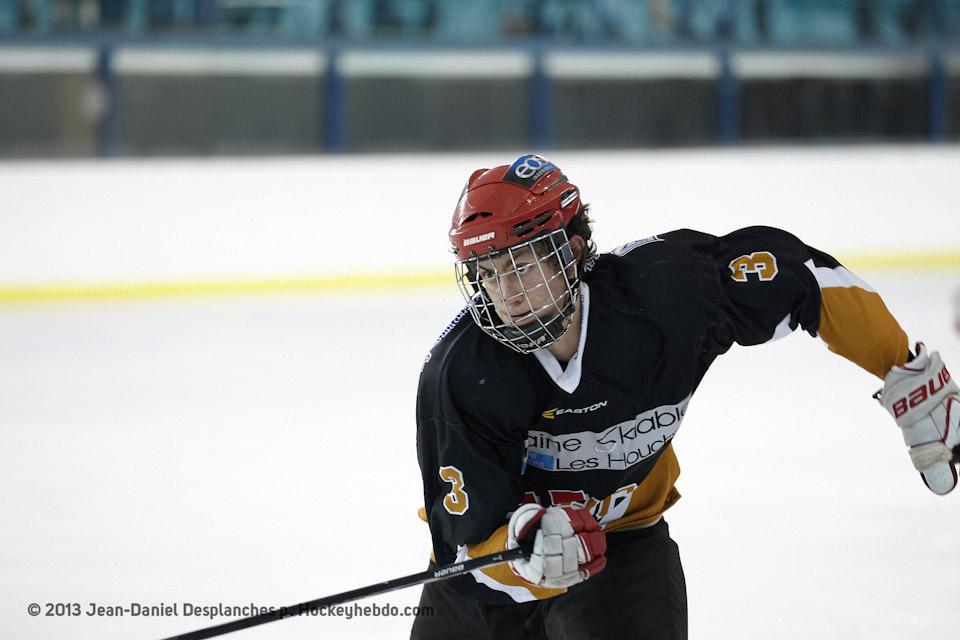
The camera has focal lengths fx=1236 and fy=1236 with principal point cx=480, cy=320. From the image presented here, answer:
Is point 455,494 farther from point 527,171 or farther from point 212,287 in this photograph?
point 212,287

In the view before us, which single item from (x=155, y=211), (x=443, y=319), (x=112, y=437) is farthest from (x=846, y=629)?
(x=155, y=211)

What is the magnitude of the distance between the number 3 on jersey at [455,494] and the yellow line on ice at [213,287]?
5.21 m

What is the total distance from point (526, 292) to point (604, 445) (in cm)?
33

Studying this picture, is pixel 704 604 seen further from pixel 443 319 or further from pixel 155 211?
pixel 155 211

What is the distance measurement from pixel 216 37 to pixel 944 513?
5.45 meters

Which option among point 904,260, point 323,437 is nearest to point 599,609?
point 323,437

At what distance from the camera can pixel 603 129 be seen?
8016mm

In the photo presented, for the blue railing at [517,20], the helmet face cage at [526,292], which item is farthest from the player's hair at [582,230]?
the blue railing at [517,20]

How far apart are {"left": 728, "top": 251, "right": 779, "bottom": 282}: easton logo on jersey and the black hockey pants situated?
0.52 metres

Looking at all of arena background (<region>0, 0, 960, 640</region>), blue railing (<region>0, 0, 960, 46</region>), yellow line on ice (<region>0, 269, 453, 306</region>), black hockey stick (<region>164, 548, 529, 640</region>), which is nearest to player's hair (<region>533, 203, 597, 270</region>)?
black hockey stick (<region>164, 548, 529, 640</region>)

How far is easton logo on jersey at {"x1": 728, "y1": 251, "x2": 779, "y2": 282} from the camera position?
2.26 metres

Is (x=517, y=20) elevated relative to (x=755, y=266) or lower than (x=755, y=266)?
elevated

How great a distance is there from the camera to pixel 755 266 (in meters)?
2.27

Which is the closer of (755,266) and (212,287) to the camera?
(755,266)
